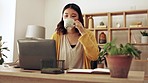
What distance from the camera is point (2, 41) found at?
12.8ft

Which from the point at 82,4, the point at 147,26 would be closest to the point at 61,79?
the point at 147,26

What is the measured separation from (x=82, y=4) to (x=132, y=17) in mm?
1050

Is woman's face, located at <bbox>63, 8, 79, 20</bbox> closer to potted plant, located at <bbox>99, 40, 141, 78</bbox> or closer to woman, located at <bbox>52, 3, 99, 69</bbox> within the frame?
woman, located at <bbox>52, 3, 99, 69</bbox>

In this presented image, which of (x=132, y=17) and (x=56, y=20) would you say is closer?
(x=132, y=17)

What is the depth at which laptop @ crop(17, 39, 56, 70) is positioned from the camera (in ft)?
4.15

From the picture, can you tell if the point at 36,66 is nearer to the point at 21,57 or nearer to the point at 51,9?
the point at 21,57

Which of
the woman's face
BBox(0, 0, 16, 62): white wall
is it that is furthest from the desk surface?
BBox(0, 0, 16, 62): white wall

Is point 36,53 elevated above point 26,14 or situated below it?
below

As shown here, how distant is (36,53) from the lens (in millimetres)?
1308

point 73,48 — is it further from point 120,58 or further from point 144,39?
point 144,39

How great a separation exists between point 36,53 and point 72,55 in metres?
0.51

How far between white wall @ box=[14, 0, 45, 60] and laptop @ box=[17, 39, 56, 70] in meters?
2.55

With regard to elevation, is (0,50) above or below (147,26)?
below

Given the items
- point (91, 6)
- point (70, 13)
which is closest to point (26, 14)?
point (91, 6)
